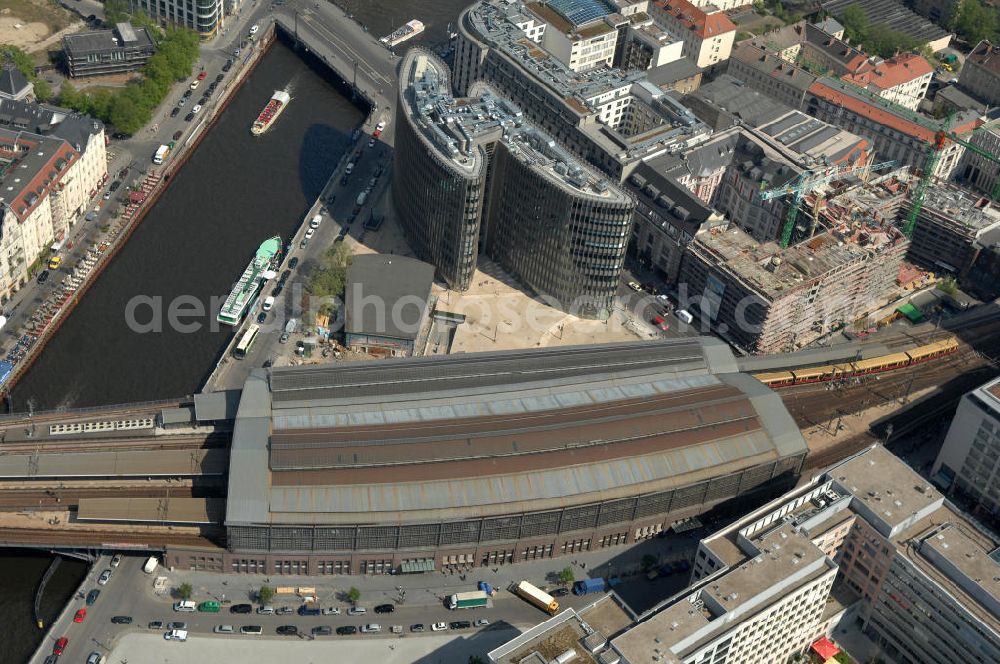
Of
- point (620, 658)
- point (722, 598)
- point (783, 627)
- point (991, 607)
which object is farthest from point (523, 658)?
point (991, 607)

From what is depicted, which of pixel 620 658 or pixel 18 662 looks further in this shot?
pixel 18 662

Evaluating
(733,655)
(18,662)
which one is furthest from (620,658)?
(18,662)

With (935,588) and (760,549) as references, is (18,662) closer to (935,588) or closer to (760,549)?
(760,549)

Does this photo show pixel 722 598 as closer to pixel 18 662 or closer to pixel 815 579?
pixel 815 579

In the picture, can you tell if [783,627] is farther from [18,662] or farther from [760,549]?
[18,662]

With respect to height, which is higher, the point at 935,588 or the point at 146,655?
the point at 935,588

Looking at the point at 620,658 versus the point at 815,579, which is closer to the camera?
the point at 620,658

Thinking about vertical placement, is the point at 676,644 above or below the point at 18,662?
above
